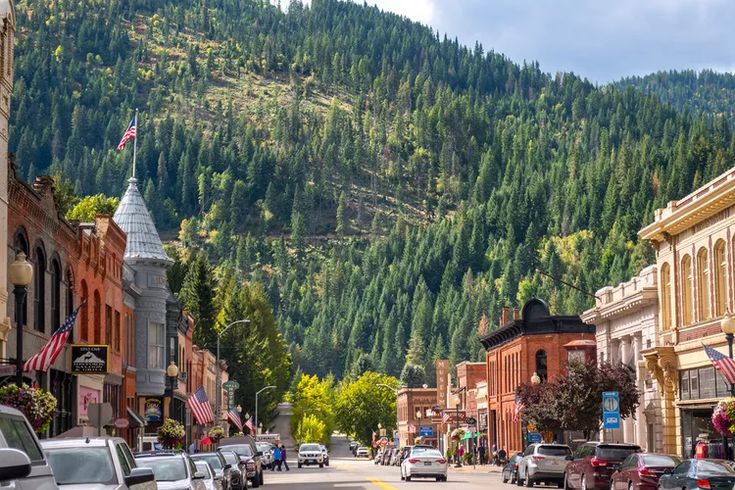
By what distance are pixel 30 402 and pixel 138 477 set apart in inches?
463

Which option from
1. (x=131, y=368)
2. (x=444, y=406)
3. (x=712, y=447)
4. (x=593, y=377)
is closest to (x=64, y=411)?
(x=131, y=368)

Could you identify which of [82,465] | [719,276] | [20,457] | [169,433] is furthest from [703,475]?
[169,433]

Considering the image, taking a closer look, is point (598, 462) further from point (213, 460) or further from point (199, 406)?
point (199, 406)

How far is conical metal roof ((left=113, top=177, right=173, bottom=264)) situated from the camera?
70875 millimetres

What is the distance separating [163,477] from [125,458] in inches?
330

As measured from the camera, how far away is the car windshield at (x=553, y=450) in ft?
173

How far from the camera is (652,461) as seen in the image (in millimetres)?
37625

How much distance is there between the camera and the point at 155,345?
70438mm

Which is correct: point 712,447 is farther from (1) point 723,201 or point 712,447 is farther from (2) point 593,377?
(2) point 593,377

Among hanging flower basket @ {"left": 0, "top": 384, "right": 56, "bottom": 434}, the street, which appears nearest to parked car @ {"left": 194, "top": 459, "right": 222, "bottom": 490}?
hanging flower basket @ {"left": 0, "top": 384, "right": 56, "bottom": 434}

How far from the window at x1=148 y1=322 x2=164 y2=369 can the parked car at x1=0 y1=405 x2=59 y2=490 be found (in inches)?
2241

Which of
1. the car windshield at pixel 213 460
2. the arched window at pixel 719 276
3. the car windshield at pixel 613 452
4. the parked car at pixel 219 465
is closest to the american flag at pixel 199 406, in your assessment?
the parked car at pixel 219 465

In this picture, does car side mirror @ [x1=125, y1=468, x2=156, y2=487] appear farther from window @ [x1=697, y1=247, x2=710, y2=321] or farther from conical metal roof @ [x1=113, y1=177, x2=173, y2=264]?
conical metal roof @ [x1=113, y1=177, x2=173, y2=264]

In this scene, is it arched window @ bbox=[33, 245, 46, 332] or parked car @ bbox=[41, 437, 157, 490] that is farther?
arched window @ bbox=[33, 245, 46, 332]
